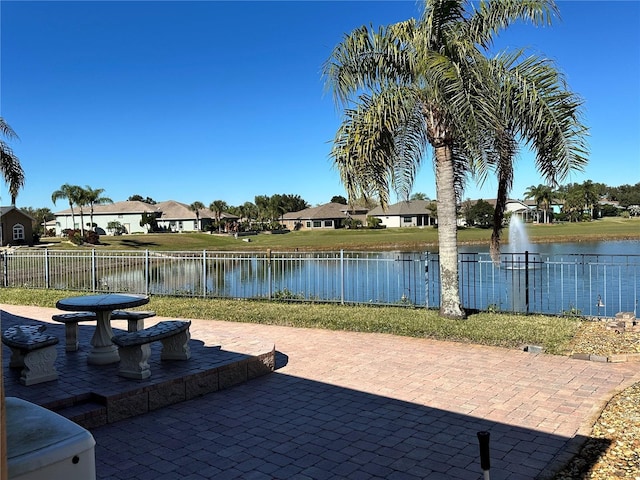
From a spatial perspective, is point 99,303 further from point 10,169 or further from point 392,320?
point 10,169

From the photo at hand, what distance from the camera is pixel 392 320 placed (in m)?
9.69

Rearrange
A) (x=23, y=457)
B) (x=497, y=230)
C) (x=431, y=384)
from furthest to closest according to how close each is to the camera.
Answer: (x=497, y=230) → (x=431, y=384) → (x=23, y=457)

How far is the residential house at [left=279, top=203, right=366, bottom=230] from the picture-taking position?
270 ft

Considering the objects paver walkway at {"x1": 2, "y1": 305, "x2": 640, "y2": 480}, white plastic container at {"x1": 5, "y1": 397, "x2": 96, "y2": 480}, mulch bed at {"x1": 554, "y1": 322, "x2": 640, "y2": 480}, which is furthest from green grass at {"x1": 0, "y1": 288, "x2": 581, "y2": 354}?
white plastic container at {"x1": 5, "y1": 397, "x2": 96, "y2": 480}

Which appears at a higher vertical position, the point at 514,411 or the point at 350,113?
the point at 350,113

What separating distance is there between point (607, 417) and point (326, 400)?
2873 mm

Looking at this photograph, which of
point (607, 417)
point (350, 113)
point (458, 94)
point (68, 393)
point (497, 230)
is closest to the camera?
point (607, 417)

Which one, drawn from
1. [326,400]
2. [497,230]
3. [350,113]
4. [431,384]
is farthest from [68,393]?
[497,230]

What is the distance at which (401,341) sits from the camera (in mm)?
8570

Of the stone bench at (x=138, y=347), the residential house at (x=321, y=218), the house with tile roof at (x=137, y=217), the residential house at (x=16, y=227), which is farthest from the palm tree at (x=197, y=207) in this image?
the stone bench at (x=138, y=347)

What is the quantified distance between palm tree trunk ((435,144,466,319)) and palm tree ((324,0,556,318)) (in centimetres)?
2

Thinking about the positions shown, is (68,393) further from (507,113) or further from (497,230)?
(497,230)

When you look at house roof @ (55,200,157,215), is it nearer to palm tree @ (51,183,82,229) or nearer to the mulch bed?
palm tree @ (51,183,82,229)

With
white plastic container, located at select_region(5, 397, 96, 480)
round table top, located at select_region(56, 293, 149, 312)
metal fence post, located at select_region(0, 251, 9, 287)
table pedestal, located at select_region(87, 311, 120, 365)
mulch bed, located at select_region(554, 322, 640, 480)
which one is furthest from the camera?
metal fence post, located at select_region(0, 251, 9, 287)
